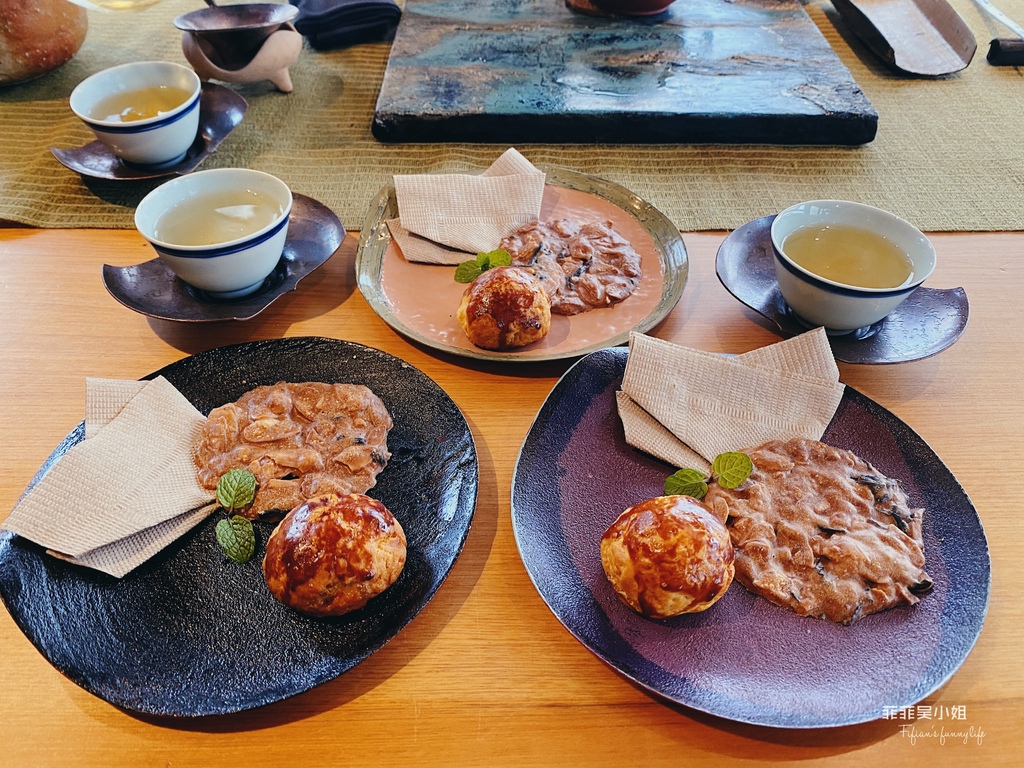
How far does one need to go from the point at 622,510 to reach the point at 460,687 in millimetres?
421

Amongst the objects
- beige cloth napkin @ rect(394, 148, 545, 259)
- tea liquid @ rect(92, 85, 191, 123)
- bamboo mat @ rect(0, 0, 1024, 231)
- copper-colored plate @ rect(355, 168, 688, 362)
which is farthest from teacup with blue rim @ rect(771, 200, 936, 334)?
tea liquid @ rect(92, 85, 191, 123)

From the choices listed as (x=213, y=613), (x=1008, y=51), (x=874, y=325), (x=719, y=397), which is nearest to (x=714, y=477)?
(x=719, y=397)

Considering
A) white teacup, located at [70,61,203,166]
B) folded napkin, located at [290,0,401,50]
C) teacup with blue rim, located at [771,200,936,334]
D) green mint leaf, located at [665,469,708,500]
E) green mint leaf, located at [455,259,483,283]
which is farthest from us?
folded napkin, located at [290,0,401,50]

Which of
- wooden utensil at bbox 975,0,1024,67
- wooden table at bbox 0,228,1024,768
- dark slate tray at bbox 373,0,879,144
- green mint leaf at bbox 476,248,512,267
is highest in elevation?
wooden utensil at bbox 975,0,1024,67

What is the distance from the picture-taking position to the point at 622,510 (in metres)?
1.33

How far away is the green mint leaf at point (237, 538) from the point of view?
1.23 metres

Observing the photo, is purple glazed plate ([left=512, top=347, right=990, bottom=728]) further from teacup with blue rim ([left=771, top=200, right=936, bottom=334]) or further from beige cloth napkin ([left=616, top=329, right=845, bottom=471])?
teacup with blue rim ([left=771, top=200, right=936, bottom=334])

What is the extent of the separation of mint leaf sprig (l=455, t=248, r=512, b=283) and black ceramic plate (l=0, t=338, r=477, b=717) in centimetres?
50

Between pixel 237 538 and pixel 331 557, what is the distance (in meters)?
0.24

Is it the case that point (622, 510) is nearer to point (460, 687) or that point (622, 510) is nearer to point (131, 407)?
point (460, 687)

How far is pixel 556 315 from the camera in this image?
67.2 inches

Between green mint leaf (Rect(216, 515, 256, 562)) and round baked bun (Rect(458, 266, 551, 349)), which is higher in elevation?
round baked bun (Rect(458, 266, 551, 349))

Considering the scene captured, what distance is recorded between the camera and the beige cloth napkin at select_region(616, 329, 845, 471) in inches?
55.0

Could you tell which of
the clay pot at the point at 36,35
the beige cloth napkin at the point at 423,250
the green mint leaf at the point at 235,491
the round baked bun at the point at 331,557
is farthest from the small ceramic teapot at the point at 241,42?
the round baked bun at the point at 331,557
